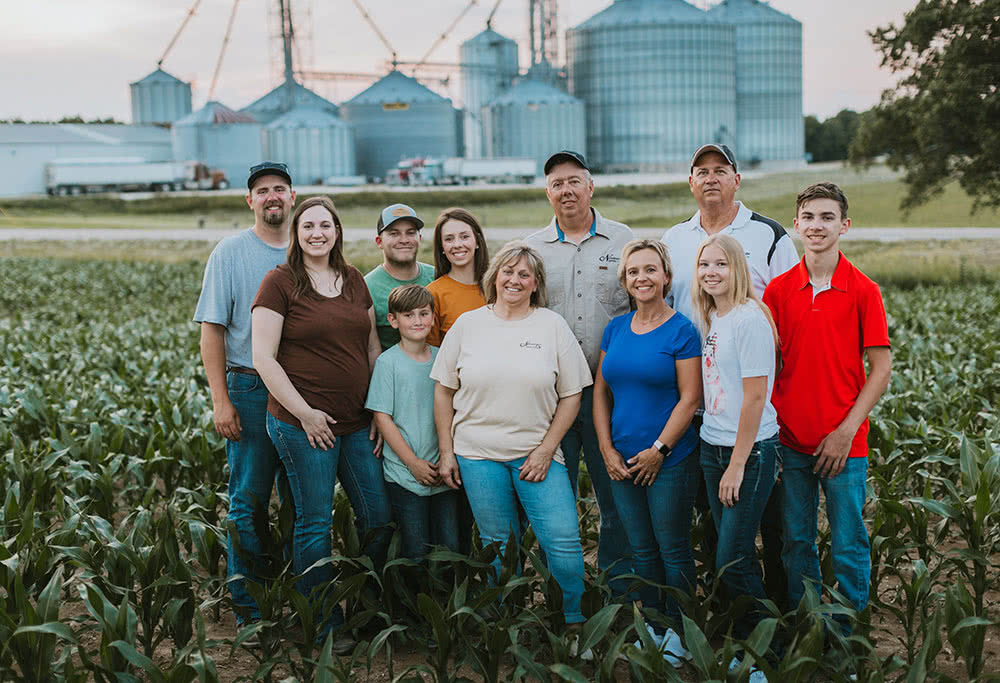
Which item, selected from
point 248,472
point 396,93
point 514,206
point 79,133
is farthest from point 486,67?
point 248,472

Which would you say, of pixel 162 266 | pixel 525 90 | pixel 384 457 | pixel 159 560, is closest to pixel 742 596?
pixel 384 457

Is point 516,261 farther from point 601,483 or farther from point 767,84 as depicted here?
point 767,84

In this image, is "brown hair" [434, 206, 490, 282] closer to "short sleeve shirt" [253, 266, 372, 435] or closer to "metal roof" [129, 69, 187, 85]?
"short sleeve shirt" [253, 266, 372, 435]

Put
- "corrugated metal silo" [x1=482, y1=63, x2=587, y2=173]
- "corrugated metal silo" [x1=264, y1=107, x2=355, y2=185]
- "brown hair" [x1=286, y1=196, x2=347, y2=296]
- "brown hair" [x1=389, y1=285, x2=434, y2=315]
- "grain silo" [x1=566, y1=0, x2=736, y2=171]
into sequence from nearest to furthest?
"brown hair" [x1=286, y1=196, x2=347, y2=296]
"brown hair" [x1=389, y1=285, x2=434, y2=315]
"grain silo" [x1=566, y1=0, x2=736, y2=171]
"corrugated metal silo" [x1=482, y1=63, x2=587, y2=173]
"corrugated metal silo" [x1=264, y1=107, x2=355, y2=185]

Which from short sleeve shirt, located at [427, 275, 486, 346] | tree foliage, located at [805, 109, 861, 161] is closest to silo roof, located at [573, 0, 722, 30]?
tree foliage, located at [805, 109, 861, 161]

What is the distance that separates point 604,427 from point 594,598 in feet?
2.59

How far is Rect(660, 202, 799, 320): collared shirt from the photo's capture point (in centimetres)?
475

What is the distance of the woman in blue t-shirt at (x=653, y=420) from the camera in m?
4.38

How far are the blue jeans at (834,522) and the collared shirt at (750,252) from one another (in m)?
0.91

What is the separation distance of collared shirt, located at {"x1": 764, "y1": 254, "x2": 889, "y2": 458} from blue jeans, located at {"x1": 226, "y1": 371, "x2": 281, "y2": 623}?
8.46 feet

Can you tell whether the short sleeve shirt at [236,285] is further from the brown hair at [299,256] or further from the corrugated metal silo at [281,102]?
the corrugated metal silo at [281,102]

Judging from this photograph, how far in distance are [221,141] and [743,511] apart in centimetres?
7234

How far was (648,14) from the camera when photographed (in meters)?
69.4

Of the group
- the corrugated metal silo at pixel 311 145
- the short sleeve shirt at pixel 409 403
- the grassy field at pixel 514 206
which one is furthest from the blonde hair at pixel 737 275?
the corrugated metal silo at pixel 311 145
